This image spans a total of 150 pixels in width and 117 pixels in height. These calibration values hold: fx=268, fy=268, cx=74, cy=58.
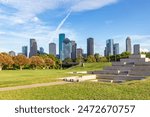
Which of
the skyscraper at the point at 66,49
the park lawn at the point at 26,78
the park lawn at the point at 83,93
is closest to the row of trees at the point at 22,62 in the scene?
the skyscraper at the point at 66,49

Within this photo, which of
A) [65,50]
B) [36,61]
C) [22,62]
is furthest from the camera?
[65,50]

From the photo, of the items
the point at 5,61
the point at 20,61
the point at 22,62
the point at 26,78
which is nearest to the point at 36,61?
the point at 22,62

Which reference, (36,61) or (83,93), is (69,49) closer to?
(36,61)

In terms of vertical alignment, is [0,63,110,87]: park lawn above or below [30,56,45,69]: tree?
below

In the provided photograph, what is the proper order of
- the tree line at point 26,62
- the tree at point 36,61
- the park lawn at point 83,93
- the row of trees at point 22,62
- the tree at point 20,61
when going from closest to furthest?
the park lawn at point 83,93, the row of trees at point 22,62, the tree line at point 26,62, the tree at point 20,61, the tree at point 36,61

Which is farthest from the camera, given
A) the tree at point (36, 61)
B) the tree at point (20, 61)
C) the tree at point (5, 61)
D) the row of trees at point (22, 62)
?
the tree at point (36, 61)

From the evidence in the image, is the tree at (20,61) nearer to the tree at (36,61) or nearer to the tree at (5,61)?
the tree at (5,61)

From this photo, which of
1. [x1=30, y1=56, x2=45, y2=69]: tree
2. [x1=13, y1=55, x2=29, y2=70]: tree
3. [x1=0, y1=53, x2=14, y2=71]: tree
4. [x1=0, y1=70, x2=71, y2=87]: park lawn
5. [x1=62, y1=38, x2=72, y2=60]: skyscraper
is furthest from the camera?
[x1=62, y1=38, x2=72, y2=60]: skyscraper

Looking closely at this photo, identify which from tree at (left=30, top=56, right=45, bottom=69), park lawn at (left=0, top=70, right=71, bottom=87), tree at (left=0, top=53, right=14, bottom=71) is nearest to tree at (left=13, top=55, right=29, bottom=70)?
tree at (left=0, top=53, right=14, bottom=71)

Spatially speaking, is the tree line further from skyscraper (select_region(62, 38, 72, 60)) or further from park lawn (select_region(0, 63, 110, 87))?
park lawn (select_region(0, 63, 110, 87))

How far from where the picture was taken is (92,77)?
31.0 metres

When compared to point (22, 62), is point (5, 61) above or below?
above

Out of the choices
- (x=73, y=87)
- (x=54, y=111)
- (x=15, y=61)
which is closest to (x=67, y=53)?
(x=15, y=61)

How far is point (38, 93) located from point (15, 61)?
162 feet
